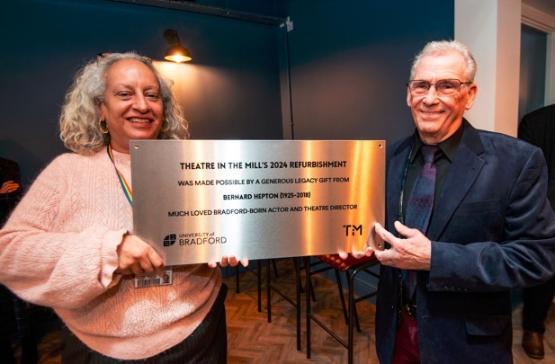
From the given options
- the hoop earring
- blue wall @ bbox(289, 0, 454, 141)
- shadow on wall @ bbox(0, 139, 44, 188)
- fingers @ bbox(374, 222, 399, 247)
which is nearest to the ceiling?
blue wall @ bbox(289, 0, 454, 141)

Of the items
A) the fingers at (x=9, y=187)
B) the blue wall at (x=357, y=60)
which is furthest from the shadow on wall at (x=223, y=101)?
the fingers at (x=9, y=187)

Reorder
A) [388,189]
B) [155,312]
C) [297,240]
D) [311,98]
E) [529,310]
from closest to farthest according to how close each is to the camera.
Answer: [155,312] < [297,240] < [388,189] < [529,310] < [311,98]

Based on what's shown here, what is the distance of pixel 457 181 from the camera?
1016mm

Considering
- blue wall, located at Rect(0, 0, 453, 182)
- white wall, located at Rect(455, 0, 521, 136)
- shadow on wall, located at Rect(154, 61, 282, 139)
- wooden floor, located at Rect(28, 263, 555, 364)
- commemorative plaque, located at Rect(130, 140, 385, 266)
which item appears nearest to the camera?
commemorative plaque, located at Rect(130, 140, 385, 266)

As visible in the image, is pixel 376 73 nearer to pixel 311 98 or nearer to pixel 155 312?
pixel 311 98

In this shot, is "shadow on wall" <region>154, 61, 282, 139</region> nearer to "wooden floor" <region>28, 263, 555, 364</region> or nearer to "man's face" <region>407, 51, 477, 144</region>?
"wooden floor" <region>28, 263, 555, 364</region>

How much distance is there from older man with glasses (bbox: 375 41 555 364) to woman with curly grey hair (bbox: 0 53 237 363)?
2.26 feet

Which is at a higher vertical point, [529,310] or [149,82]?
[149,82]

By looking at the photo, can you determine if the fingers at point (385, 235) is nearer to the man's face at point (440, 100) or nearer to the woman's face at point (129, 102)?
the man's face at point (440, 100)

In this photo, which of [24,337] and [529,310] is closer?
[24,337]

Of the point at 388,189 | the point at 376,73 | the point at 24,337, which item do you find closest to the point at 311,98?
the point at 376,73

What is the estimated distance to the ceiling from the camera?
246 cm

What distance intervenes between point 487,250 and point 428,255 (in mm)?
188

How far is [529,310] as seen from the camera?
7.88 feet
